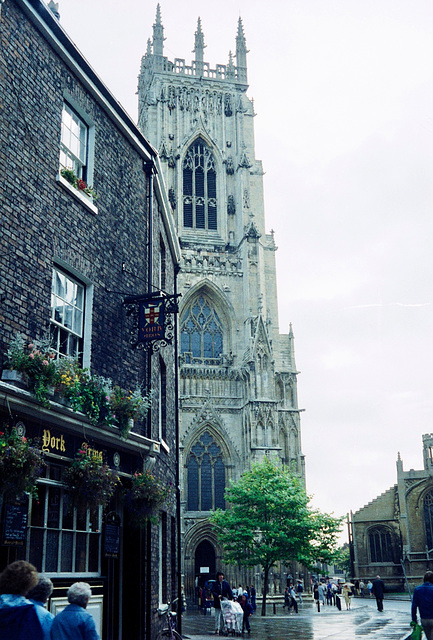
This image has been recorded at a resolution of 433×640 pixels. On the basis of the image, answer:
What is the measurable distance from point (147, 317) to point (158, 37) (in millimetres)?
52576

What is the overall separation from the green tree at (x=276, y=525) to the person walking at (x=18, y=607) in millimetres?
29426

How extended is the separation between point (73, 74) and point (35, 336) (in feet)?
16.7

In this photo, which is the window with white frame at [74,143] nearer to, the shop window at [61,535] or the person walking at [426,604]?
the shop window at [61,535]

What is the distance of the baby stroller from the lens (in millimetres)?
18984

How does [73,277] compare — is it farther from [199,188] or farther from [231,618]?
[199,188]

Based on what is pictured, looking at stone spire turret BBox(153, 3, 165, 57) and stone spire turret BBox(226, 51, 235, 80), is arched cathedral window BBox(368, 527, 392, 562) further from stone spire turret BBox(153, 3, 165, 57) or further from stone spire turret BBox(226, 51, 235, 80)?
stone spire turret BBox(153, 3, 165, 57)

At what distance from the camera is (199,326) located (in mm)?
49250

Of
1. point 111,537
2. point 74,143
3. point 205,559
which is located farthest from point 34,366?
point 205,559

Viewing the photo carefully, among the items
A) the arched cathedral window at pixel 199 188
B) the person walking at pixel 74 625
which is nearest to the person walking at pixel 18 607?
the person walking at pixel 74 625

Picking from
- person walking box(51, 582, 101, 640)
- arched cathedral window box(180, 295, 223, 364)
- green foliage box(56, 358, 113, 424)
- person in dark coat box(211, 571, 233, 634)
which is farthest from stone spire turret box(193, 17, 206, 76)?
person walking box(51, 582, 101, 640)

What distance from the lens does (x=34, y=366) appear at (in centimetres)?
914

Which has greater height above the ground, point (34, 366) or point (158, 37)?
point (158, 37)

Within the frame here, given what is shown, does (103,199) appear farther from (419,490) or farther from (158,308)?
(419,490)

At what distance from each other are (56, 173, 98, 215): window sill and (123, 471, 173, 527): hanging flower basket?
15.2ft
